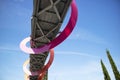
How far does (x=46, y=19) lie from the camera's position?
1149 centimetres

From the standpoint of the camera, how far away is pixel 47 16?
36.7 feet

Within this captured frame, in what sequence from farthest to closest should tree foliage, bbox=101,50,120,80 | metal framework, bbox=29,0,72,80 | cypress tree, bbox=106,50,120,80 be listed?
tree foliage, bbox=101,50,120,80 < cypress tree, bbox=106,50,120,80 < metal framework, bbox=29,0,72,80

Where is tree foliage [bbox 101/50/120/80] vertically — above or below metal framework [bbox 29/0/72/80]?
above

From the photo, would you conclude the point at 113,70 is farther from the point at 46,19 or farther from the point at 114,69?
the point at 46,19

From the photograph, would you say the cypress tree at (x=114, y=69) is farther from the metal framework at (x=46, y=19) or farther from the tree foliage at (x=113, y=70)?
the metal framework at (x=46, y=19)

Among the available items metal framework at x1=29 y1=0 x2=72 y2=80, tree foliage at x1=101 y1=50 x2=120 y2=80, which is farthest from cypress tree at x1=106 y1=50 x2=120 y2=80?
metal framework at x1=29 y1=0 x2=72 y2=80

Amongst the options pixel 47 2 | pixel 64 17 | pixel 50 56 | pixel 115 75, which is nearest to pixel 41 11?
pixel 47 2

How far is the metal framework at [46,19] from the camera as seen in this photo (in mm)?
9805

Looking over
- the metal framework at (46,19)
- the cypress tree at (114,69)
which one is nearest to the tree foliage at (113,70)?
the cypress tree at (114,69)

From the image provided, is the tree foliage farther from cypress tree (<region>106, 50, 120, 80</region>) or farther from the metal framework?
the metal framework

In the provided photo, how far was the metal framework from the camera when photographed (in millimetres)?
9805

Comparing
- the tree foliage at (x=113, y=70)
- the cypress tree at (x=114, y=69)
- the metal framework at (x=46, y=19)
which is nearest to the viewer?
the metal framework at (x=46, y=19)

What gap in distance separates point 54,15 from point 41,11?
3.25 feet

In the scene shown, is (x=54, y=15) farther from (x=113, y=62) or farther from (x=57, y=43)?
(x=113, y=62)
